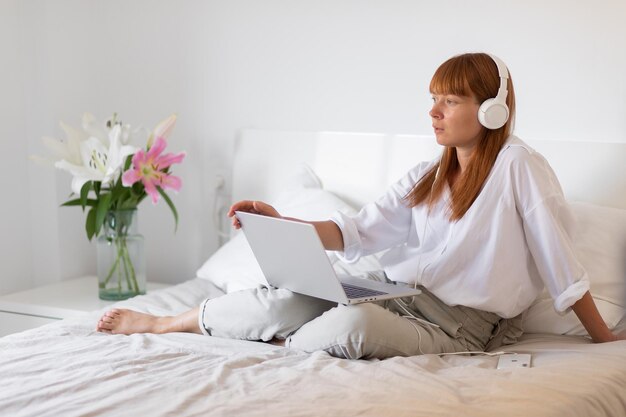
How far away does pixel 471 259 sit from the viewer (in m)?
1.95

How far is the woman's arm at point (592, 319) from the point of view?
1.88 meters

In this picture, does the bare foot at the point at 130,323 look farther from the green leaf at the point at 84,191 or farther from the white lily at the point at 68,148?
the white lily at the point at 68,148

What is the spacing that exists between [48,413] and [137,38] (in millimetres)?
1921

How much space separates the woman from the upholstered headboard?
0.39m

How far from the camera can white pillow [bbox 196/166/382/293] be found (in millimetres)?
2457

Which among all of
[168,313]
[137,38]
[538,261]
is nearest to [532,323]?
[538,261]

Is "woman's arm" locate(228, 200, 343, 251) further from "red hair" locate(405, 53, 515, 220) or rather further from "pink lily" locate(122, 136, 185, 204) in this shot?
"pink lily" locate(122, 136, 185, 204)

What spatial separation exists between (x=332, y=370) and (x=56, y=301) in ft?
4.64

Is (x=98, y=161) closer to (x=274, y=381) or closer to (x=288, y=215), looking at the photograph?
(x=288, y=215)

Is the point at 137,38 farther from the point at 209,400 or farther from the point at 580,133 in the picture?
the point at 209,400

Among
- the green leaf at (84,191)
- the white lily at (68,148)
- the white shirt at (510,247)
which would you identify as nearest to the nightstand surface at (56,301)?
the green leaf at (84,191)

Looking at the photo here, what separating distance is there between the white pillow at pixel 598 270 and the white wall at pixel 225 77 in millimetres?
270

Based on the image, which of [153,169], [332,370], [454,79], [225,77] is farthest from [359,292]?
[225,77]

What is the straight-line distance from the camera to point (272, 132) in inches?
112
